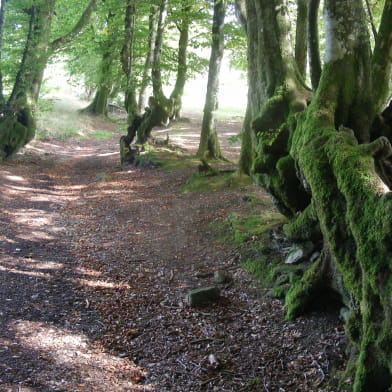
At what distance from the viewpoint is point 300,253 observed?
273 inches

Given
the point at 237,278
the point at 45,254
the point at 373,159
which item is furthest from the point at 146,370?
the point at 45,254

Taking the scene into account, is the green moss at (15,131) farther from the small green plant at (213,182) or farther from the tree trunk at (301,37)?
the tree trunk at (301,37)

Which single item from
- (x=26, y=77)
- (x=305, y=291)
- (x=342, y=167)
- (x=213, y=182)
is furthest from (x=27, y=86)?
(x=342, y=167)

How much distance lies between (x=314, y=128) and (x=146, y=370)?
395 cm

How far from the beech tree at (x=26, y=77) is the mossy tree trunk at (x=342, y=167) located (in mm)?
13865

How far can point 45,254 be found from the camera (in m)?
9.26

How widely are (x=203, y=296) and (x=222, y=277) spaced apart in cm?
82

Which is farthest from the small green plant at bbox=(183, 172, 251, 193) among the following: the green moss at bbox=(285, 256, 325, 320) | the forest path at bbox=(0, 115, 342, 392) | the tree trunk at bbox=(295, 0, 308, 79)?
the green moss at bbox=(285, 256, 325, 320)

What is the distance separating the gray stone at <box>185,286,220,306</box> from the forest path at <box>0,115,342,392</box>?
0.52 feet

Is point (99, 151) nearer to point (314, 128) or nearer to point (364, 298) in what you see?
point (314, 128)

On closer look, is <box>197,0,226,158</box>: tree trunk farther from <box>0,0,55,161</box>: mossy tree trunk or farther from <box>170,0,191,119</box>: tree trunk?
<box>0,0,55,161</box>: mossy tree trunk

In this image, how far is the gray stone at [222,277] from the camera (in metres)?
7.60

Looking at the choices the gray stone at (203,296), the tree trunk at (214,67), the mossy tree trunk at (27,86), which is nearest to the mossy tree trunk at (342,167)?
the gray stone at (203,296)

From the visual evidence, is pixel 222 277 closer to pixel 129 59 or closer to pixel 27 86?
pixel 129 59
